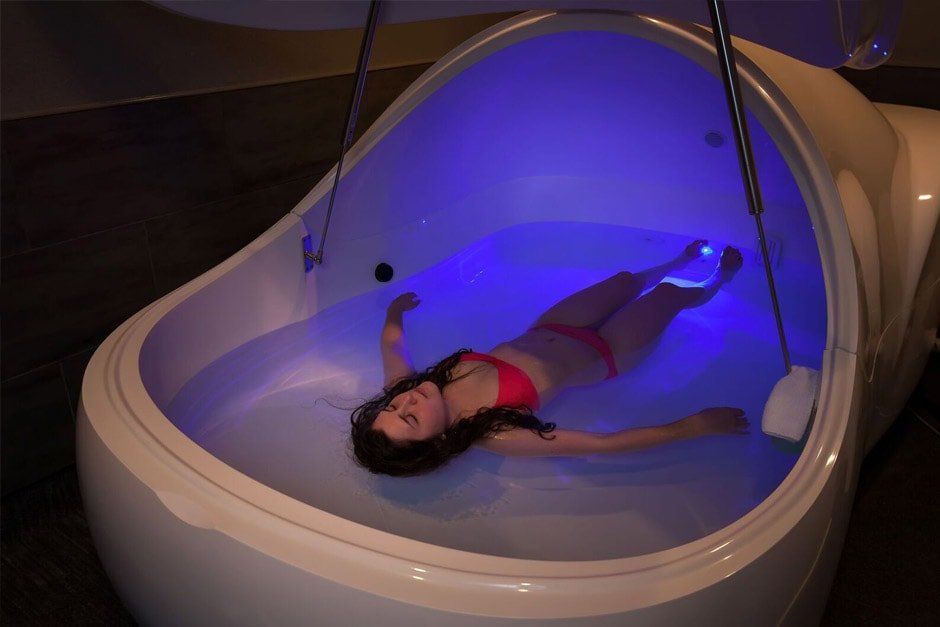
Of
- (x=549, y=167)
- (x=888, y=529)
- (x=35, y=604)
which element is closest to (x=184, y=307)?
(x=35, y=604)

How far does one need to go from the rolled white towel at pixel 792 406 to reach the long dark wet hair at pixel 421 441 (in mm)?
406

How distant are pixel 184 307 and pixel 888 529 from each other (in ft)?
4.44

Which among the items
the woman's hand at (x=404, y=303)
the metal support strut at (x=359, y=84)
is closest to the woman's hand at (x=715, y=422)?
the woman's hand at (x=404, y=303)

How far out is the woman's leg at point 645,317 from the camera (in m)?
1.65

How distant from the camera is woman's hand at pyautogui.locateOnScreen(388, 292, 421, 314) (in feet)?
5.60

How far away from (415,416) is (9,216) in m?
0.82

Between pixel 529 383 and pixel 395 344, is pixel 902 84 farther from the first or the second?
pixel 395 344

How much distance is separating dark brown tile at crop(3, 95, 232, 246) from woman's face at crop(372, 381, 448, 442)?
2.41ft

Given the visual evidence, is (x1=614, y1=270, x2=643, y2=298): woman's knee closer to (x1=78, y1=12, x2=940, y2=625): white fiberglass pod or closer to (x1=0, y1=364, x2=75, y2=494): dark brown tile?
(x1=78, y1=12, x2=940, y2=625): white fiberglass pod

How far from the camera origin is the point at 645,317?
5.52ft

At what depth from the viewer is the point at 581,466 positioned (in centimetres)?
136

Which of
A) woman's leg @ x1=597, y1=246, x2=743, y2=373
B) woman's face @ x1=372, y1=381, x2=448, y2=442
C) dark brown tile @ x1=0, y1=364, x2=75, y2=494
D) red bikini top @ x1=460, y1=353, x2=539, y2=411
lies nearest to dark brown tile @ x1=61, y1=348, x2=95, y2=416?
dark brown tile @ x1=0, y1=364, x2=75, y2=494

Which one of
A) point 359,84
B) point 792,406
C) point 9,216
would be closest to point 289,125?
point 359,84

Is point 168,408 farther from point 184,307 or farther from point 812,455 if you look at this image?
point 812,455
